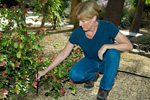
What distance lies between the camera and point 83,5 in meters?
2.23

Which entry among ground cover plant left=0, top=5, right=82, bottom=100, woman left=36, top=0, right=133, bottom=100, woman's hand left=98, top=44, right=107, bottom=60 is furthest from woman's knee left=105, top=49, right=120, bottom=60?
ground cover plant left=0, top=5, right=82, bottom=100

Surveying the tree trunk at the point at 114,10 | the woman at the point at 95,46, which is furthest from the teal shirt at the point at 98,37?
the tree trunk at the point at 114,10

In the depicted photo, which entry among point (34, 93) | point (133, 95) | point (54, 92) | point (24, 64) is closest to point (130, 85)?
point (133, 95)

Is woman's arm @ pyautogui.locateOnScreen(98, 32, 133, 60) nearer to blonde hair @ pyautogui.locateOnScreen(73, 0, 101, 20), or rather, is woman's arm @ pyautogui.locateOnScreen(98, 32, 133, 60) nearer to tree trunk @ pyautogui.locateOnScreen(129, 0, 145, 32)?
blonde hair @ pyautogui.locateOnScreen(73, 0, 101, 20)

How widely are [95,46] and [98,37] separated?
5.7 inches

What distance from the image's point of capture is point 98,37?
97.0 inches

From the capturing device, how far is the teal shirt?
2.40m

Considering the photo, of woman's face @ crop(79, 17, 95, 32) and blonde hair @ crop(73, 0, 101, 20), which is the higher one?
blonde hair @ crop(73, 0, 101, 20)

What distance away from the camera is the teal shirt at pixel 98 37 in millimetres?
2404

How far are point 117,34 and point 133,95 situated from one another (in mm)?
1255

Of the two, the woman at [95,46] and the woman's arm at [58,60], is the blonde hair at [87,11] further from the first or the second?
the woman's arm at [58,60]

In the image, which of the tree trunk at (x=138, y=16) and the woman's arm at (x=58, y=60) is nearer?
the woman's arm at (x=58, y=60)

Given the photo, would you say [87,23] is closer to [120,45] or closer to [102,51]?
[102,51]

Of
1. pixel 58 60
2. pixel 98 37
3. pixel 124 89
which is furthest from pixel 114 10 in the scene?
pixel 58 60
